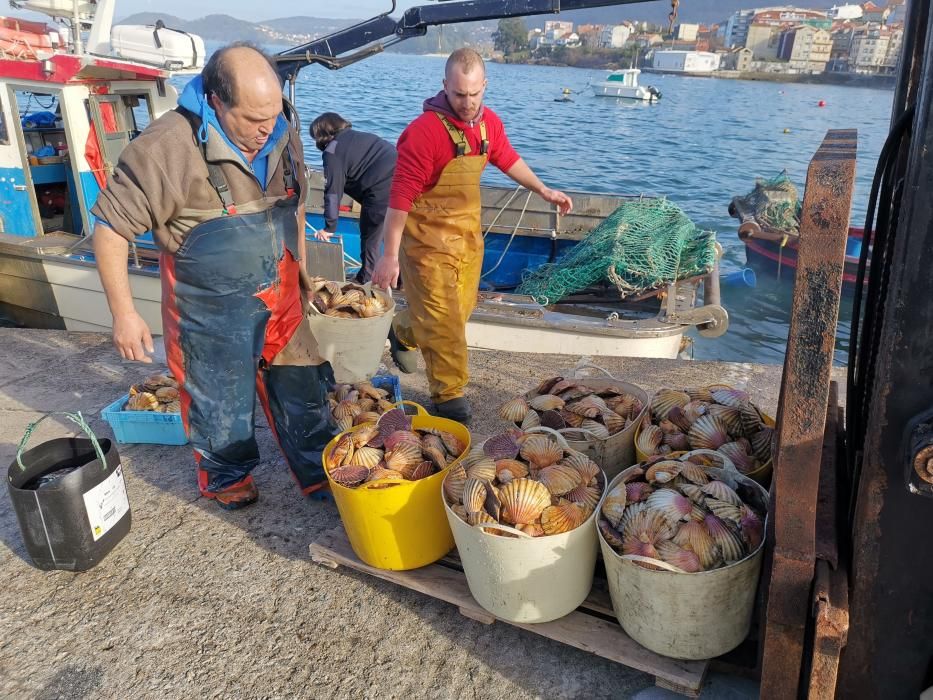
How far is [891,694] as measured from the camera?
183cm

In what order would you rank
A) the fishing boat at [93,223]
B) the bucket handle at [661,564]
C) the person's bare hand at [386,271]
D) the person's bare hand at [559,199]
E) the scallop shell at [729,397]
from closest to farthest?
the bucket handle at [661,564] < the scallop shell at [729,397] < the person's bare hand at [386,271] < the person's bare hand at [559,199] < the fishing boat at [93,223]

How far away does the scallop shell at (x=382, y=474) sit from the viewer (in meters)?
2.59

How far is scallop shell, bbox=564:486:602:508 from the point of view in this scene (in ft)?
7.91

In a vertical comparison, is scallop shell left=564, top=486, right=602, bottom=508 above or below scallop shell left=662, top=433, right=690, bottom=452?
above

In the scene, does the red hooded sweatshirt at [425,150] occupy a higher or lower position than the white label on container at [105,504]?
higher

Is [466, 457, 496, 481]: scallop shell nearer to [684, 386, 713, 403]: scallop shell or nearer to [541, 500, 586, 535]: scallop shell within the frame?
[541, 500, 586, 535]: scallop shell

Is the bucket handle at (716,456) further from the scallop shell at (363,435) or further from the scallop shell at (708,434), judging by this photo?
the scallop shell at (363,435)

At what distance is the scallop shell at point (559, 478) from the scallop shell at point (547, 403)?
24.1 inches

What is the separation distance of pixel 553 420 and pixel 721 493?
83cm

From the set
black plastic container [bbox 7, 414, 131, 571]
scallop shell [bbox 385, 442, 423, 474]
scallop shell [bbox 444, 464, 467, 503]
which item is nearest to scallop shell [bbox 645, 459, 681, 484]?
scallop shell [bbox 444, 464, 467, 503]

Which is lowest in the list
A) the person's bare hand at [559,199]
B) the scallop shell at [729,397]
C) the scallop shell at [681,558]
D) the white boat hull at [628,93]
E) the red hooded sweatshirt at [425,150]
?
the white boat hull at [628,93]

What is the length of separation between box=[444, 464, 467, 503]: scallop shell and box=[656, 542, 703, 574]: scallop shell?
0.74 m

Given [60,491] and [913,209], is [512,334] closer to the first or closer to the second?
[60,491]

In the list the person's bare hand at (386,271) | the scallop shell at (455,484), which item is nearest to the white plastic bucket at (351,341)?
the person's bare hand at (386,271)
